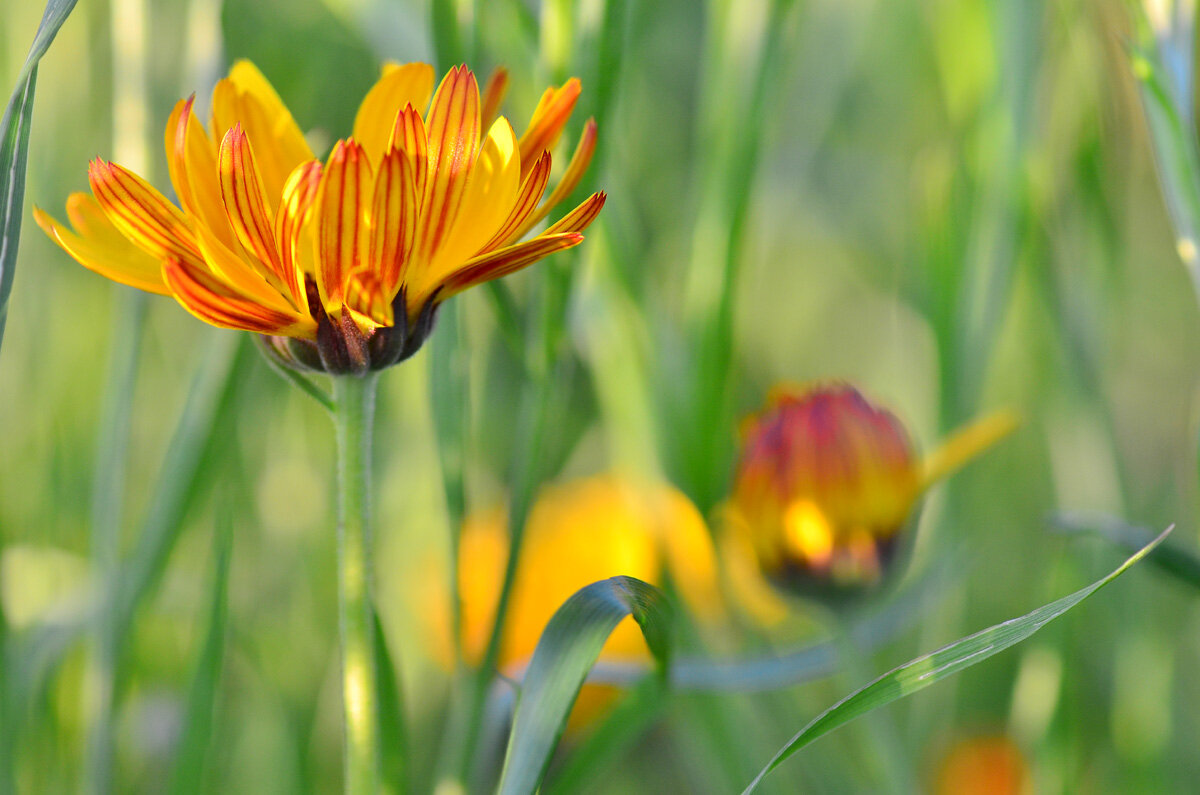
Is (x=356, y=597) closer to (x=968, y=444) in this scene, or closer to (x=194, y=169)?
(x=194, y=169)

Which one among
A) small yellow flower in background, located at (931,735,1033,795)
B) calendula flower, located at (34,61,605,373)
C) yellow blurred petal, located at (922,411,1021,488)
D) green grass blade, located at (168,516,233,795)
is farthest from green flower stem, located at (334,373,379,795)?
small yellow flower in background, located at (931,735,1033,795)

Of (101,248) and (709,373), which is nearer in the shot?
(101,248)

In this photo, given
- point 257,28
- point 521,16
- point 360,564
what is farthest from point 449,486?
point 257,28

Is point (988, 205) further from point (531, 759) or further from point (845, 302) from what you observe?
point (845, 302)

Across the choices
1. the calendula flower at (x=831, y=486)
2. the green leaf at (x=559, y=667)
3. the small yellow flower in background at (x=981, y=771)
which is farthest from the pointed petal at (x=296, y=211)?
the small yellow flower in background at (x=981, y=771)

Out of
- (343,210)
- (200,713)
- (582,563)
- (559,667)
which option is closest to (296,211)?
(343,210)

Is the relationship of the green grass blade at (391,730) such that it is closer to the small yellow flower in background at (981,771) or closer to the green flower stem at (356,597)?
the green flower stem at (356,597)

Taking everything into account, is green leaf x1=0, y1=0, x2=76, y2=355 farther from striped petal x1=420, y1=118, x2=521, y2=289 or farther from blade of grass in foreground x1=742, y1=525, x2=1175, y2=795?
blade of grass in foreground x1=742, y1=525, x2=1175, y2=795
